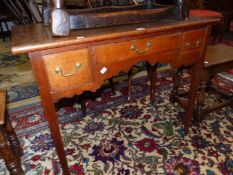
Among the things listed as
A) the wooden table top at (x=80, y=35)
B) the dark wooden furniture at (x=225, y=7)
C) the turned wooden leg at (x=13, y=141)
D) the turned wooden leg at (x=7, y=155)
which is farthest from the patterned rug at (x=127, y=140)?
the dark wooden furniture at (x=225, y=7)

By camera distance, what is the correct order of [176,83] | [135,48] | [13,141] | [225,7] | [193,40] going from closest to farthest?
[135,48] → [193,40] → [13,141] → [176,83] → [225,7]

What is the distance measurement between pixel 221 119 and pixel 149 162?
848 mm

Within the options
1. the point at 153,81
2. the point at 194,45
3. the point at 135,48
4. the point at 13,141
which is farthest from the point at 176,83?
the point at 13,141

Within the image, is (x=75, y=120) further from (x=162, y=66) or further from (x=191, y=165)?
(x=162, y=66)

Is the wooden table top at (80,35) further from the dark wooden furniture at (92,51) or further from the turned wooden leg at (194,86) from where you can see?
the turned wooden leg at (194,86)

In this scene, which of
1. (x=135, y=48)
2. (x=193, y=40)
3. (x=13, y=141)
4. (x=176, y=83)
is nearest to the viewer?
(x=135, y=48)

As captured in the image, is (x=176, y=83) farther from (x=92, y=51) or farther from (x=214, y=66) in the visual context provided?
(x=92, y=51)

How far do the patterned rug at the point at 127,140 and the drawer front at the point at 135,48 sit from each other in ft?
2.54

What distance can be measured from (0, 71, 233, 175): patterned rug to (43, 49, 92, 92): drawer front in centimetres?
71

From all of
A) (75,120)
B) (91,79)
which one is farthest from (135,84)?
(91,79)

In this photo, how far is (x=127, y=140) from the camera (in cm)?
154

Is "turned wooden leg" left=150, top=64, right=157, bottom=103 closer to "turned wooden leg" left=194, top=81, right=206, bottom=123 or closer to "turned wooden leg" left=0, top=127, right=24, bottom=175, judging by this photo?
"turned wooden leg" left=194, top=81, right=206, bottom=123

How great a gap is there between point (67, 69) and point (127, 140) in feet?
2.96

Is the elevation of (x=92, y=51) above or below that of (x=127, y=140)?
above
